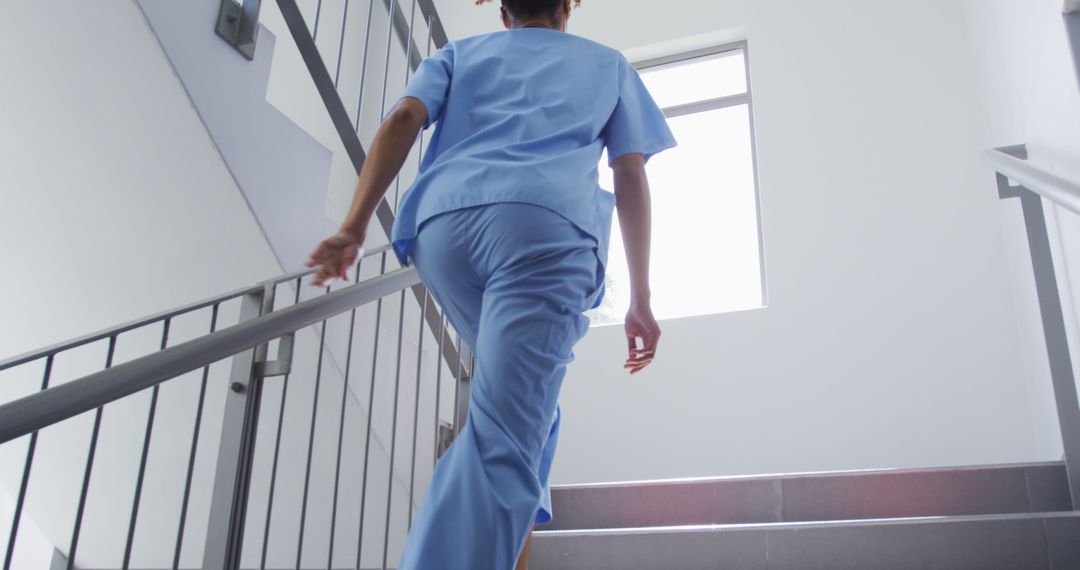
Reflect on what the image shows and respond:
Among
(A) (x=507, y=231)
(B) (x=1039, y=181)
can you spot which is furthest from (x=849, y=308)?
(A) (x=507, y=231)

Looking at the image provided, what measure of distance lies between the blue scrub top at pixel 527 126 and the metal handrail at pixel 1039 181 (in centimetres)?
80

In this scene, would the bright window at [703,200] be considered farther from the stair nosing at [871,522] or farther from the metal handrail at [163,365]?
the metal handrail at [163,365]

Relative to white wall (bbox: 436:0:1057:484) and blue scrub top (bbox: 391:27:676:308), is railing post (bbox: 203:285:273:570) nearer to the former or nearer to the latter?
blue scrub top (bbox: 391:27:676:308)

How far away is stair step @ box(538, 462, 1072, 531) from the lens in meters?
2.26

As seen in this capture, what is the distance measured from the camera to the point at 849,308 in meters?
3.70

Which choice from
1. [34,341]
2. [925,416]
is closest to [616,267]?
[925,416]

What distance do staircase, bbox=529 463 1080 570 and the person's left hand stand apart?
1.27 meters

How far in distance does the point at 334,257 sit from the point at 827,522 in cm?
146

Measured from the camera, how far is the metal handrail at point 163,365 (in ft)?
3.23

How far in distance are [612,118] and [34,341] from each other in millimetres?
2508

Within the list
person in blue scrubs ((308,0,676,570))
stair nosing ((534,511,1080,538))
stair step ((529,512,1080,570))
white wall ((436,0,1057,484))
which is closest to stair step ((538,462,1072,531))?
stair nosing ((534,511,1080,538))

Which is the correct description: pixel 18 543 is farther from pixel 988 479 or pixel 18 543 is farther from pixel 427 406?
pixel 988 479

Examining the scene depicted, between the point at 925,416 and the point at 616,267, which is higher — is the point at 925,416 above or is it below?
below

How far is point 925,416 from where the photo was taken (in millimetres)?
3457
